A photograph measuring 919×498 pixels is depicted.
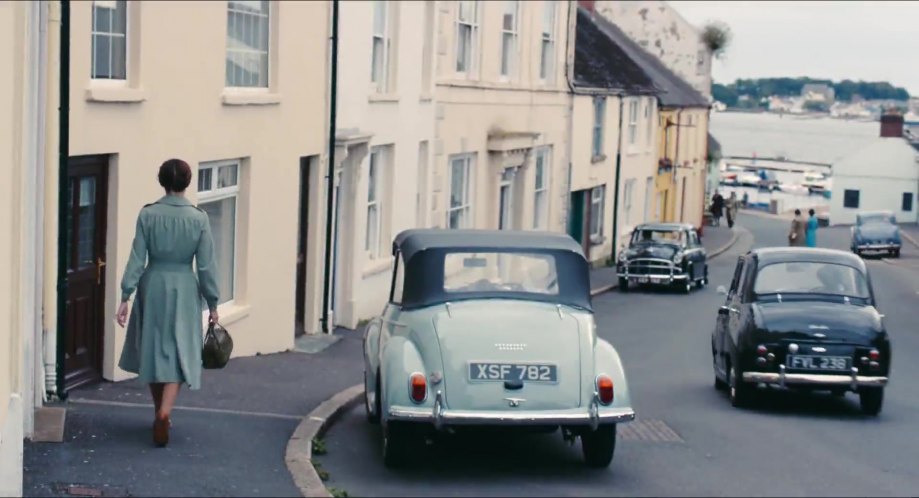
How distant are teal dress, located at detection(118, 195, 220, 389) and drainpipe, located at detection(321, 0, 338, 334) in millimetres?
9308

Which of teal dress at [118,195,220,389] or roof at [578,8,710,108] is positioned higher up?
roof at [578,8,710,108]

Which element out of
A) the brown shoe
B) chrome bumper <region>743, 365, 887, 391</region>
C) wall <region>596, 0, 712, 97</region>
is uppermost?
wall <region>596, 0, 712, 97</region>

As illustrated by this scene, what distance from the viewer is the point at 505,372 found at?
9266 millimetres

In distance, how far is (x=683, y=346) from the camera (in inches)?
866

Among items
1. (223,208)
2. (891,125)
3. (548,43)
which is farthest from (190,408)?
(891,125)

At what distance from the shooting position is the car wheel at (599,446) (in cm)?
961

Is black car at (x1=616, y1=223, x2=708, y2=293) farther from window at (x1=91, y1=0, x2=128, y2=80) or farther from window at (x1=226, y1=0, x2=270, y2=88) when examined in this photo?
window at (x1=91, y1=0, x2=128, y2=80)

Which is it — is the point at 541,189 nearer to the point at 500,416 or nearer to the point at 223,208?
the point at 223,208

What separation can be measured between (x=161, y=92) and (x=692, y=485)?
6.86m

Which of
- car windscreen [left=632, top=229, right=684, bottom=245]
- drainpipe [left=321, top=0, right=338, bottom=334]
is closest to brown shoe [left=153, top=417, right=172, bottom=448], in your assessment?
drainpipe [left=321, top=0, right=338, bottom=334]

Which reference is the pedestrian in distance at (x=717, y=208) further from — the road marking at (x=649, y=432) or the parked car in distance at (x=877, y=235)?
the road marking at (x=649, y=432)

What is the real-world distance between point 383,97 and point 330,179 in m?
2.84

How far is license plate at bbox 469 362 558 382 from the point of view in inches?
364

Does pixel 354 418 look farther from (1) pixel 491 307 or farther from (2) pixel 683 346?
(2) pixel 683 346
